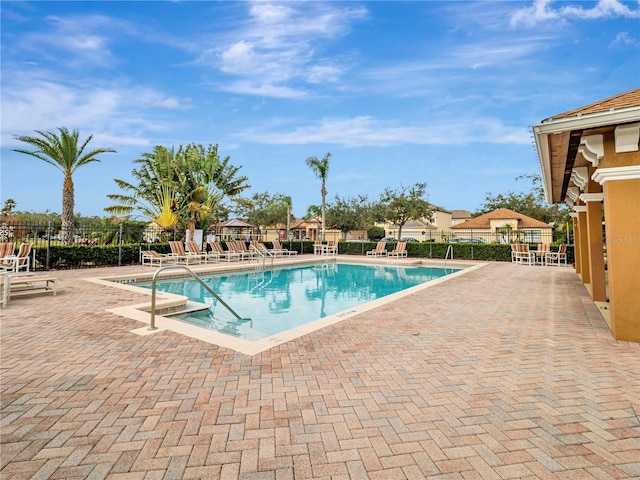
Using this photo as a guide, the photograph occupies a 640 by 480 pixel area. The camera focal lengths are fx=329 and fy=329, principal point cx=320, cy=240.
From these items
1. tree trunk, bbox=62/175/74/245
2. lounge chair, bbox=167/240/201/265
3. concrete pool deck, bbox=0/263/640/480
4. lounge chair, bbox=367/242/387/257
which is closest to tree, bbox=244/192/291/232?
lounge chair, bbox=367/242/387/257

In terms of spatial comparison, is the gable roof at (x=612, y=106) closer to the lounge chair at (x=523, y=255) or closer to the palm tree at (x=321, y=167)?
the lounge chair at (x=523, y=255)

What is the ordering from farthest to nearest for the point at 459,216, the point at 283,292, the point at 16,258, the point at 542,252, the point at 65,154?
the point at 459,216, the point at 542,252, the point at 65,154, the point at 283,292, the point at 16,258

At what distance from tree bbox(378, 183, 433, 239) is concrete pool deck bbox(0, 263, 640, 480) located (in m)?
24.3

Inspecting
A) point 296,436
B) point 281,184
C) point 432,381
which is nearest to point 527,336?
point 432,381

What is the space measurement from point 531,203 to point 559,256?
3865 centimetres

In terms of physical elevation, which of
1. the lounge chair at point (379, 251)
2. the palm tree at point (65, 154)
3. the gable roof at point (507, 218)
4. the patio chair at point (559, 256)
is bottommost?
the patio chair at point (559, 256)

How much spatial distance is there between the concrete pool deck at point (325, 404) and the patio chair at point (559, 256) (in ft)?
40.1

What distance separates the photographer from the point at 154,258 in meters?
14.6

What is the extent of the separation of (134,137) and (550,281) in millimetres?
26248

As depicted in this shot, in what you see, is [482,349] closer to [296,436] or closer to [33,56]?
[296,436]

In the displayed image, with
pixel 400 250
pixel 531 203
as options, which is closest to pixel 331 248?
pixel 400 250

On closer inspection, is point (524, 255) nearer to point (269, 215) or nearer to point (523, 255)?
point (523, 255)

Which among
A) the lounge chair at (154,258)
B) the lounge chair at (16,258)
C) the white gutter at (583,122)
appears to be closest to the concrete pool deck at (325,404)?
the white gutter at (583,122)

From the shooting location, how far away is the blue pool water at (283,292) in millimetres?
6832
